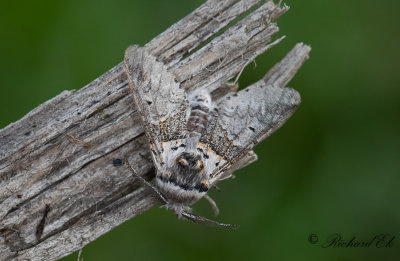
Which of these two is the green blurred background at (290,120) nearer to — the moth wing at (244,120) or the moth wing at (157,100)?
the moth wing at (244,120)

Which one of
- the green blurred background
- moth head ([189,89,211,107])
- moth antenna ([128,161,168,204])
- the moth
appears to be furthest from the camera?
the green blurred background

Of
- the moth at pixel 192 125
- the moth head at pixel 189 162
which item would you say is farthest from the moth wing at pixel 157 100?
the moth head at pixel 189 162

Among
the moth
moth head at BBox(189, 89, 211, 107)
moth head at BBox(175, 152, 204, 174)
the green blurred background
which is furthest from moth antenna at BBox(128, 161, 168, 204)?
the green blurred background

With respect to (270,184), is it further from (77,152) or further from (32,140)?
(32,140)

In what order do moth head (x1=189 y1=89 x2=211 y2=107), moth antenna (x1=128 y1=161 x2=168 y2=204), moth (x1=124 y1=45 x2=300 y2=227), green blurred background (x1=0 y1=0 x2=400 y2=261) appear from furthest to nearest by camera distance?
green blurred background (x1=0 y1=0 x2=400 y2=261), moth head (x1=189 y1=89 x2=211 y2=107), moth (x1=124 y1=45 x2=300 y2=227), moth antenna (x1=128 y1=161 x2=168 y2=204)

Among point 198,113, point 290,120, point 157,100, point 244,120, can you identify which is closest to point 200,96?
point 198,113

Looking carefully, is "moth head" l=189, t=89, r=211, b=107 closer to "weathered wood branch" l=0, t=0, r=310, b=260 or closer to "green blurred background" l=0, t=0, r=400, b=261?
"weathered wood branch" l=0, t=0, r=310, b=260
